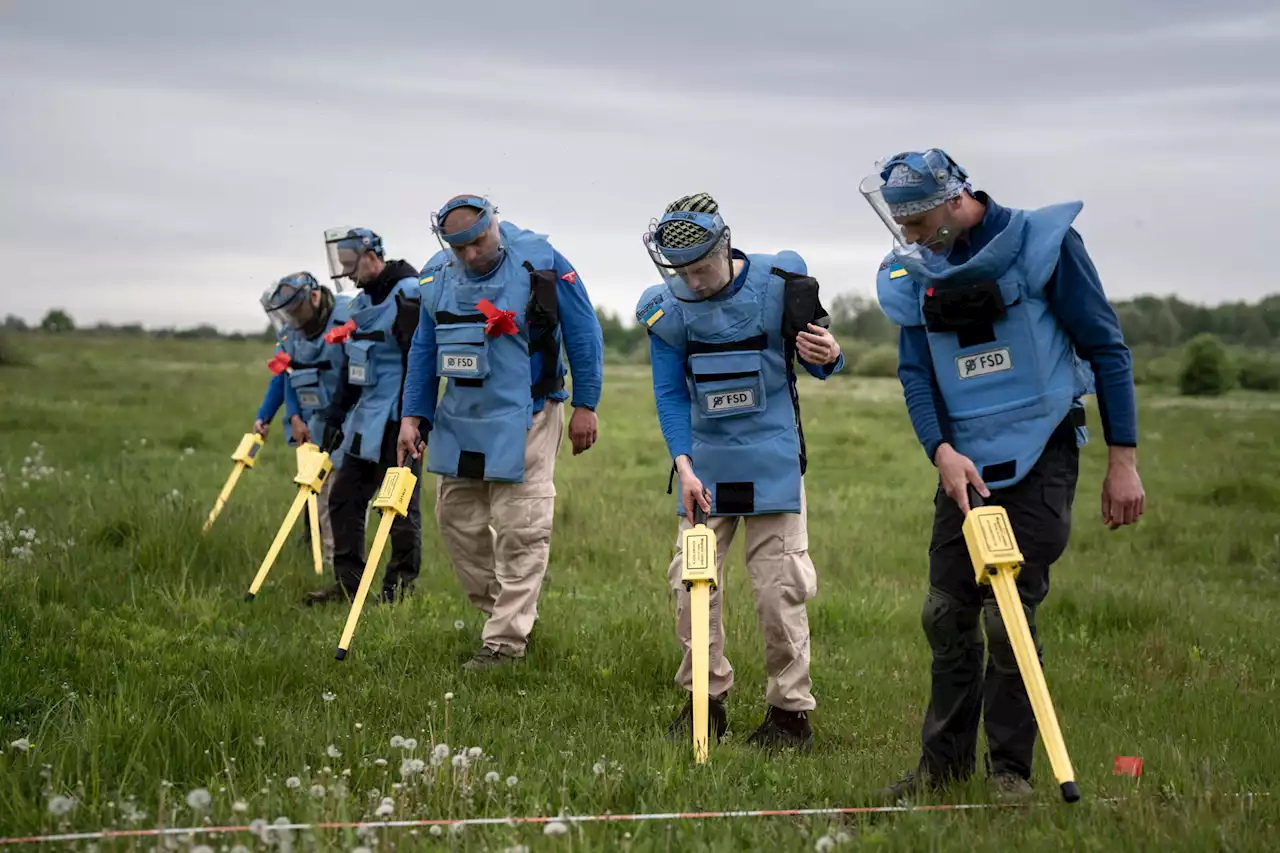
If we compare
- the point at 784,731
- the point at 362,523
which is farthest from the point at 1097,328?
the point at 362,523

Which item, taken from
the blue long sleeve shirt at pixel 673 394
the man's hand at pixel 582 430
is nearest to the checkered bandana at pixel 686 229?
the blue long sleeve shirt at pixel 673 394

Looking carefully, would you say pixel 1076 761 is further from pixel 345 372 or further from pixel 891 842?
pixel 345 372

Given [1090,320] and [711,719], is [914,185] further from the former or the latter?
[711,719]

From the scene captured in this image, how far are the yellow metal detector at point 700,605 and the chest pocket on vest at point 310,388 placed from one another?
5.80m

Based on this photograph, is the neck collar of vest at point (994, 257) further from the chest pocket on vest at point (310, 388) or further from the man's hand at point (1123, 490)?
the chest pocket on vest at point (310, 388)

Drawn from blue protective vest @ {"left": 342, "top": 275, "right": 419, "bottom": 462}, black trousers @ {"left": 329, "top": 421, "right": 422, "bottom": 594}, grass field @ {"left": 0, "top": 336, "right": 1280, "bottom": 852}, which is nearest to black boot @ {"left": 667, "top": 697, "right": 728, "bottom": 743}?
grass field @ {"left": 0, "top": 336, "right": 1280, "bottom": 852}

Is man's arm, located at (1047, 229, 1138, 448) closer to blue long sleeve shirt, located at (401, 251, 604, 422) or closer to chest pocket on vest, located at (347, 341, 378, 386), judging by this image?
blue long sleeve shirt, located at (401, 251, 604, 422)

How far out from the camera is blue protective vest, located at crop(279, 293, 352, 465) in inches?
408

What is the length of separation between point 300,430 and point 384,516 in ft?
13.1

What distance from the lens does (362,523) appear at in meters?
9.45

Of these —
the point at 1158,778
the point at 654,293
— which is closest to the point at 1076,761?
the point at 1158,778

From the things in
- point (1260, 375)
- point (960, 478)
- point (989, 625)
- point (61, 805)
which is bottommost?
point (61, 805)

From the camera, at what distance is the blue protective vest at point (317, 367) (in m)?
10.4

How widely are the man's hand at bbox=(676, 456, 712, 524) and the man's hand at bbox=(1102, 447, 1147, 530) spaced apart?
1.77 meters
